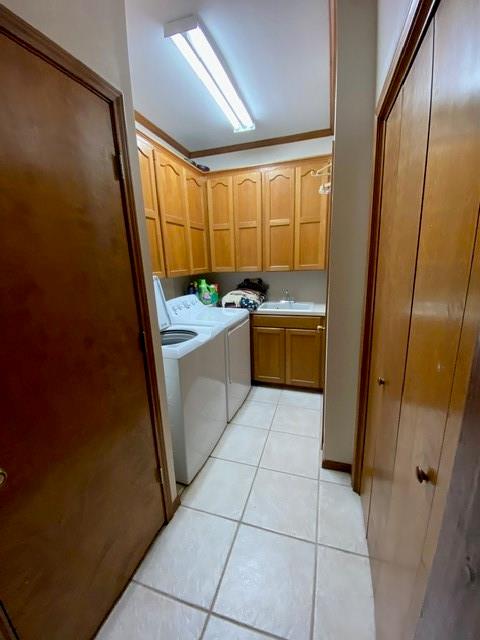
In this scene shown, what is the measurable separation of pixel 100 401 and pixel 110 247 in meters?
0.61

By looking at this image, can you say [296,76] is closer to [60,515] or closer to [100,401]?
[100,401]

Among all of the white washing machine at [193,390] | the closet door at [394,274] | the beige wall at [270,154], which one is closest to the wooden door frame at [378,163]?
the closet door at [394,274]

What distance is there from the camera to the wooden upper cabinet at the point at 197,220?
2.65 meters

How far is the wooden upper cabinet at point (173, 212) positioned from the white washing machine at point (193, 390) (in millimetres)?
440

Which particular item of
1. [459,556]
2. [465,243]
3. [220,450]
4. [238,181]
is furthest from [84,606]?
[238,181]

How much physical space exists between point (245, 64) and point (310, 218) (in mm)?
1309

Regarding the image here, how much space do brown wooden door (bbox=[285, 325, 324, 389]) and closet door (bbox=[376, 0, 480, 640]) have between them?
73.8 inches

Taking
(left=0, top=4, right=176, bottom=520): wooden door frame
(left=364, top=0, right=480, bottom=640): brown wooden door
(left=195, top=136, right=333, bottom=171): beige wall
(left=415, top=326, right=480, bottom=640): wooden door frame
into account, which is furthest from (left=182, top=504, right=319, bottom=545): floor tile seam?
(left=195, top=136, right=333, bottom=171): beige wall

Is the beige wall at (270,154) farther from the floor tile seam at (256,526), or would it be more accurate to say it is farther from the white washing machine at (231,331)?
the floor tile seam at (256,526)

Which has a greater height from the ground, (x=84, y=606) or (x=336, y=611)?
(x=84, y=606)

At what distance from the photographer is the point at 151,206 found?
6.88ft

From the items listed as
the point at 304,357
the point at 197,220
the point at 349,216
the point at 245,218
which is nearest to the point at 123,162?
the point at 349,216

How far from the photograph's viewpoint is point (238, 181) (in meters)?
2.80

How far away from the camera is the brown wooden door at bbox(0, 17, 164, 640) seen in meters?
0.76
